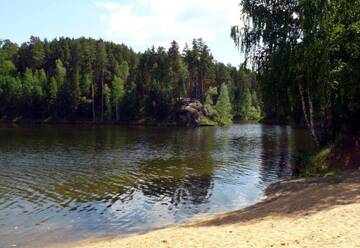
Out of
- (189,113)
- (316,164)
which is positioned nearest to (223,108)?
(189,113)

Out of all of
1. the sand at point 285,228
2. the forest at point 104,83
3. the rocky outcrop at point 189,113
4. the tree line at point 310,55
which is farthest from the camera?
the forest at point 104,83

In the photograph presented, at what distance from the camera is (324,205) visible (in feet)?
67.0

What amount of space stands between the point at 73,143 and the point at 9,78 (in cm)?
8584

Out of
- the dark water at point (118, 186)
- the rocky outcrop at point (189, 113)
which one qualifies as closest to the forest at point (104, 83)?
the rocky outcrop at point (189, 113)

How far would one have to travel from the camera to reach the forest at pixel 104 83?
4857 inches

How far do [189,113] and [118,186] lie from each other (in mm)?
84341

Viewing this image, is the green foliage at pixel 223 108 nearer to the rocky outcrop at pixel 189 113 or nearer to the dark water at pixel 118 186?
the rocky outcrop at pixel 189 113

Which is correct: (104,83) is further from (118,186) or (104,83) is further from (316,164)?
(316,164)

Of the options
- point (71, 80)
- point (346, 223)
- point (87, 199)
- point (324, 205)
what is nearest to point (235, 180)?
point (87, 199)

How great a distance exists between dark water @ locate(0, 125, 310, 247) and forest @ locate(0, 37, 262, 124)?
67.9 metres

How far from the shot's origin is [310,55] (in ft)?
102

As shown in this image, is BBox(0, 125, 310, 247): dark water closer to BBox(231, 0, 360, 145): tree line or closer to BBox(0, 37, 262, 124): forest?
BBox(231, 0, 360, 145): tree line

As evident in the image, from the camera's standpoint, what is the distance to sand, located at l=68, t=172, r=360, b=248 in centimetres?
1497

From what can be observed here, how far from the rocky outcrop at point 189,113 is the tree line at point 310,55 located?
77197 mm
